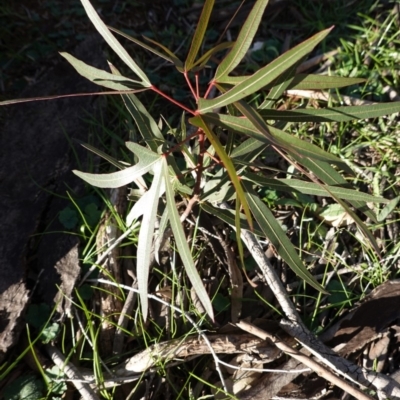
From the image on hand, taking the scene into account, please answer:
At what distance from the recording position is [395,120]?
2.26 meters

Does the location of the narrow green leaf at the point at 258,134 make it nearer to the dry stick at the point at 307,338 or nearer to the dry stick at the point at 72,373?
the dry stick at the point at 307,338

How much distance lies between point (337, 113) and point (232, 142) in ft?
0.97

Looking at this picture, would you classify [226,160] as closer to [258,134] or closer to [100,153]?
[258,134]

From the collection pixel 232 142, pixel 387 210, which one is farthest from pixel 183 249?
pixel 387 210

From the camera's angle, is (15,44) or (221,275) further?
(15,44)

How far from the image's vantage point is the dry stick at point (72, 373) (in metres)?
1.73

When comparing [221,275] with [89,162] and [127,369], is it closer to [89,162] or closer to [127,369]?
[127,369]

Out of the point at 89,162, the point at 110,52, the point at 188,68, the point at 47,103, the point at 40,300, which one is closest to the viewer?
the point at 188,68

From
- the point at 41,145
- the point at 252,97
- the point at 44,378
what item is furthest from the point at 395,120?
the point at 44,378

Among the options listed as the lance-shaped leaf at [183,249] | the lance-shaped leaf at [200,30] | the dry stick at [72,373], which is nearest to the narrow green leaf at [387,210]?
the lance-shaped leaf at [183,249]

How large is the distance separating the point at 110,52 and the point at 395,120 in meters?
1.22

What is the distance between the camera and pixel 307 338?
1769 mm

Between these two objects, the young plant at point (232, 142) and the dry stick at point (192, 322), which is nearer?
the young plant at point (232, 142)

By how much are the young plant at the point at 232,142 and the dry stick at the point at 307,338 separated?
0.58 feet
